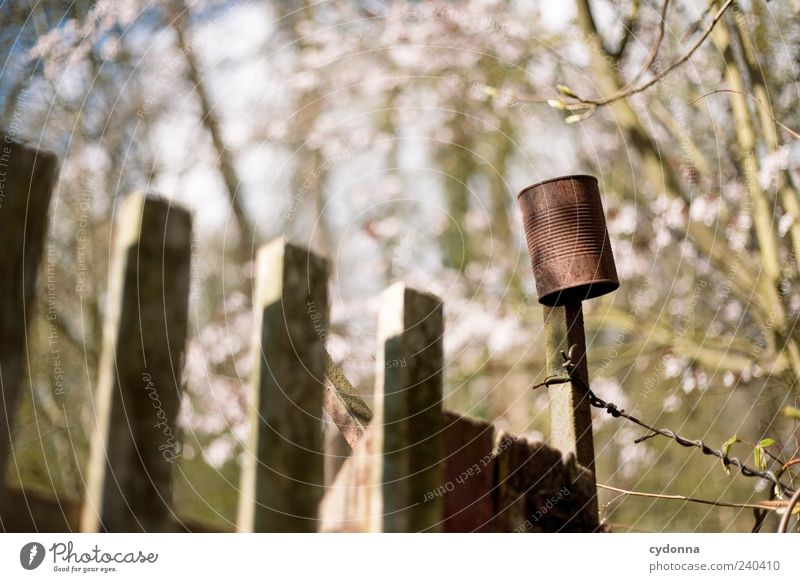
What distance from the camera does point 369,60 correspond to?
3756 millimetres

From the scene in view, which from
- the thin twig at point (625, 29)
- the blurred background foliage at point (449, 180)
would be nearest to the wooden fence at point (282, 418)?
the blurred background foliage at point (449, 180)

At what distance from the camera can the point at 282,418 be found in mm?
960

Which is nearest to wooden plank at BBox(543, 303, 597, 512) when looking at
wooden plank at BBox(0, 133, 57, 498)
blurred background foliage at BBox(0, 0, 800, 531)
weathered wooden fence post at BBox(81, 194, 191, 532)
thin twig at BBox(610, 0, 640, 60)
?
blurred background foliage at BBox(0, 0, 800, 531)

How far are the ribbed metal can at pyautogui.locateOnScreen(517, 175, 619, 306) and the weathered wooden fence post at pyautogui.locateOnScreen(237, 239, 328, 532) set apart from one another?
356 mm

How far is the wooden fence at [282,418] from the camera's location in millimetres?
879

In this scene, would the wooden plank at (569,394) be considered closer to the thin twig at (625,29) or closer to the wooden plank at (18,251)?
the wooden plank at (18,251)

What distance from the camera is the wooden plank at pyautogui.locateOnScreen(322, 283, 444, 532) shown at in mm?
992

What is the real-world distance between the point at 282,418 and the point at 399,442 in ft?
Result: 0.47

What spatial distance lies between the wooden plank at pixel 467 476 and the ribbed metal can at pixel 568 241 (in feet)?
0.78

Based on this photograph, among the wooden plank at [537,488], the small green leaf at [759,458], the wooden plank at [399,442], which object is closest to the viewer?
the wooden plank at [399,442]

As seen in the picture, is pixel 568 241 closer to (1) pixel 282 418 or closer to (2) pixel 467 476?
(2) pixel 467 476

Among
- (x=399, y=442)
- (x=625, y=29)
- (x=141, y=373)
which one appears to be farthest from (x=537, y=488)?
(x=625, y=29)
